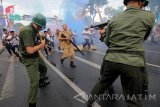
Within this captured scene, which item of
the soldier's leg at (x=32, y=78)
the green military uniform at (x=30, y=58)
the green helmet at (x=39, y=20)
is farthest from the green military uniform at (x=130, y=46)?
the soldier's leg at (x=32, y=78)

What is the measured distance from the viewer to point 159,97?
4.95 m

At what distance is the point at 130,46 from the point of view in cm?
303

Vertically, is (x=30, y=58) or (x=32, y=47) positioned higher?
(x=32, y=47)

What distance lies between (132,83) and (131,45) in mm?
480

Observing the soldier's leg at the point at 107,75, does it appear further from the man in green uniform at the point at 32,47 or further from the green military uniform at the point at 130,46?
the man in green uniform at the point at 32,47

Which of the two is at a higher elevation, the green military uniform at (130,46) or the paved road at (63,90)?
the green military uniform at (130,46)

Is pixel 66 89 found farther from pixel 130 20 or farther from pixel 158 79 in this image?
pixel 130 20

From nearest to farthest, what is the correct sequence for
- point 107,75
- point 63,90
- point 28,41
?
1. point 107,75
2. point 28,41
3. point 63,90

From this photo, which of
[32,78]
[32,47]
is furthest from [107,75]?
[32,78]

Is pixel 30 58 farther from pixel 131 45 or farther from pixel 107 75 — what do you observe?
pixel 131 45

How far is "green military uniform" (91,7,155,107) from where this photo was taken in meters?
3.00

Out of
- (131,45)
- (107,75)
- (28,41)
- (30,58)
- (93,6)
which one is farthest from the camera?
(93,6)

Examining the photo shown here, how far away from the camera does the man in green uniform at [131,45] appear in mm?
2998

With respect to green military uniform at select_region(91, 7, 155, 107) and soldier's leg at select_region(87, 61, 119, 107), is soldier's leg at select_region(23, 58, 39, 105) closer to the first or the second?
soldier's leg at select_region(87, 61, 119, 107)
